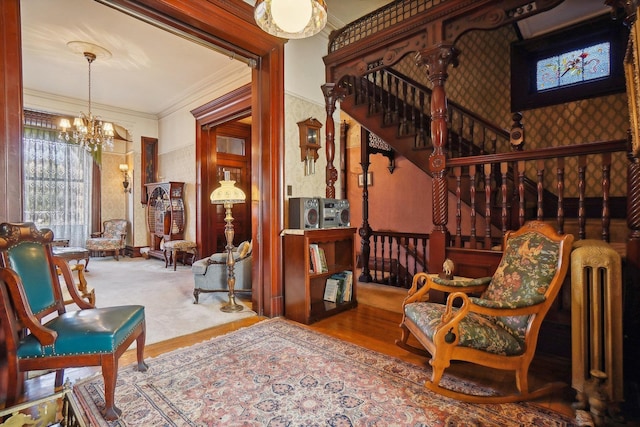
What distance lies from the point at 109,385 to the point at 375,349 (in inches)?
70.7

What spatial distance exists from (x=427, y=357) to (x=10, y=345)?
2552 mm

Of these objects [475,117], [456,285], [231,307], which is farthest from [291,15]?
[475,117]

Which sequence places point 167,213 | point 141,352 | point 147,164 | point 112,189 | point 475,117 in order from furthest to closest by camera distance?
point 112,189
point 147,164
point 167,213
point 475,117
point 141,352

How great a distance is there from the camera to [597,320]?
5.78 feet

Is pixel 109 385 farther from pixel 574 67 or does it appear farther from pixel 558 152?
pixel 574 67

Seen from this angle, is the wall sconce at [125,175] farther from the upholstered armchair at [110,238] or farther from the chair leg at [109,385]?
the chair leg at [109,385]

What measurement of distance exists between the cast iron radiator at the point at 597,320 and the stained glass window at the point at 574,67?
13.1 feet

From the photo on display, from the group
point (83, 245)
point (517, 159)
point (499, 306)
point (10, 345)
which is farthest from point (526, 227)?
point (83, 245)

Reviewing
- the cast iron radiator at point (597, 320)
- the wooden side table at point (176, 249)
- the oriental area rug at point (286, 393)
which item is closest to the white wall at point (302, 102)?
the oriental area rug at point (286, 393)

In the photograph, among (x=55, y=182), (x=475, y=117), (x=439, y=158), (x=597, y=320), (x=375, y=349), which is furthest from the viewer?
(x=55, y=182)

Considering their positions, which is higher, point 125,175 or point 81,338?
point 125,175

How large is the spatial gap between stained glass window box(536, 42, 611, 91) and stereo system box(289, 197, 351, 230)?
12.7 ft

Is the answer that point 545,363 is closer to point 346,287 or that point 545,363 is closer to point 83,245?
point 346,287

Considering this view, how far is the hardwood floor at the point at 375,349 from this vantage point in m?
1.98
